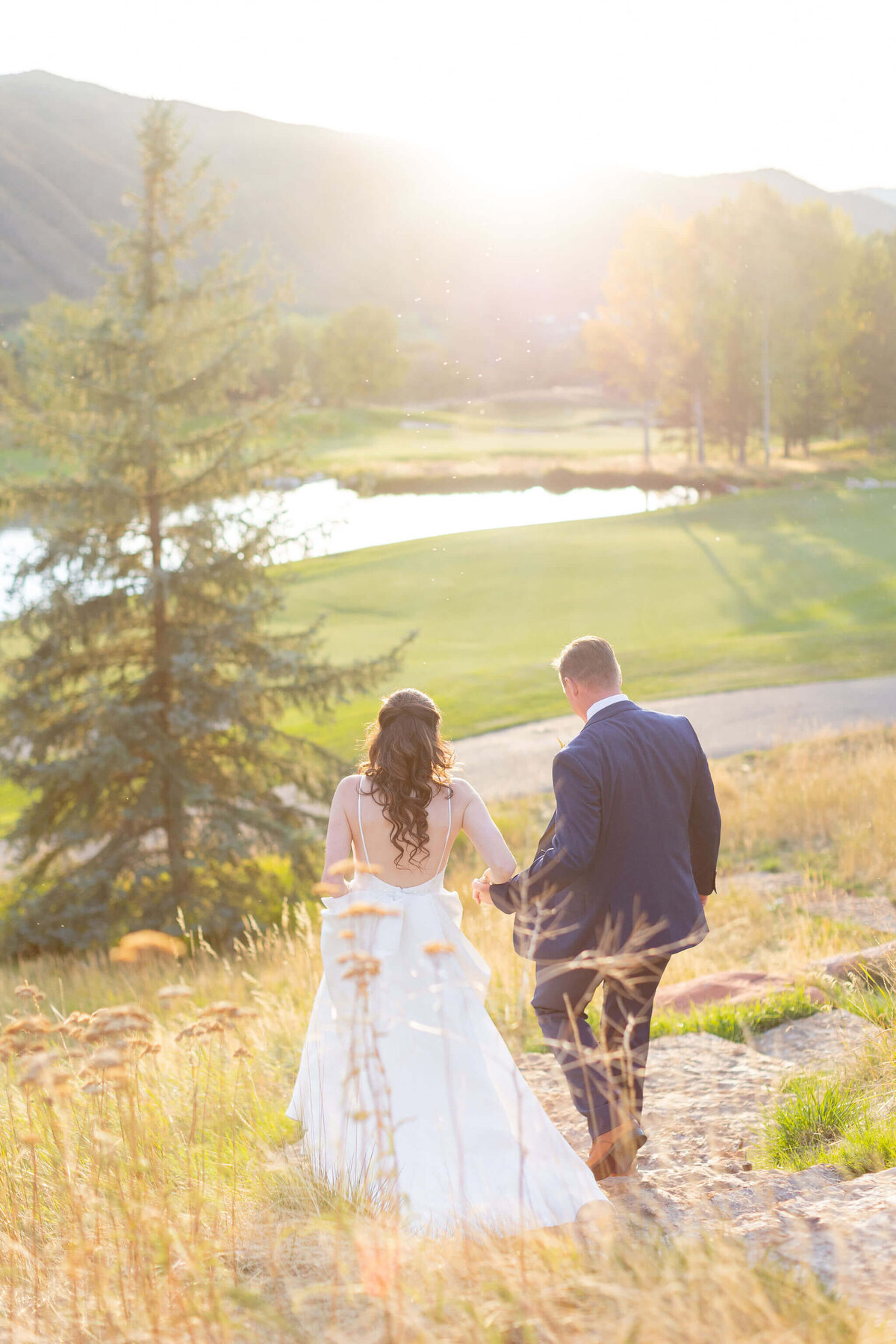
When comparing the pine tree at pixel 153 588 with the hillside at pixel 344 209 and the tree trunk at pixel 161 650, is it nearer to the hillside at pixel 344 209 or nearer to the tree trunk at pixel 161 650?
the tree trunk at pixel 161 650

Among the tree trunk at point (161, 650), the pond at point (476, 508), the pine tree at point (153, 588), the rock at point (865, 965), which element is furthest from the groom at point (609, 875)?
the pond at point (476, 508)

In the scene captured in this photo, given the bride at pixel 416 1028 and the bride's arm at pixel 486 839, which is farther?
the bride's arm at pixel 486 839

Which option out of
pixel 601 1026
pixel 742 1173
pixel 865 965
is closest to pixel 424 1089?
pixel 601 1026

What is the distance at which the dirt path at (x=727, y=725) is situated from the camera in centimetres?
1302

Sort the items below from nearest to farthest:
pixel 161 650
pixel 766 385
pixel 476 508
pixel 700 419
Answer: pixel 161 650, pixel 476 508, pixel 766 385, pixel 700 419

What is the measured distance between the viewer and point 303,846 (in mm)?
10773

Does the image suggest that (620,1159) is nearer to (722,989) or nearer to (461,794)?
(461,794)

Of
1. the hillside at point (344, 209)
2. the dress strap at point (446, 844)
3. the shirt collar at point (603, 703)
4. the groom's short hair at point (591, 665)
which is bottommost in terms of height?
the dress strap at point (446, 844)

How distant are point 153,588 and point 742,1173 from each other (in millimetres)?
8502

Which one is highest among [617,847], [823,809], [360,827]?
[360,827]

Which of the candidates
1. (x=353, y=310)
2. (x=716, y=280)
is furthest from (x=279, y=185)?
(x=716, y=280)

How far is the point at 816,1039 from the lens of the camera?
4.73 metres

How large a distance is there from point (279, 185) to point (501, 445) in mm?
105156

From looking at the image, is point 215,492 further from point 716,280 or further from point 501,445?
point 501,445
